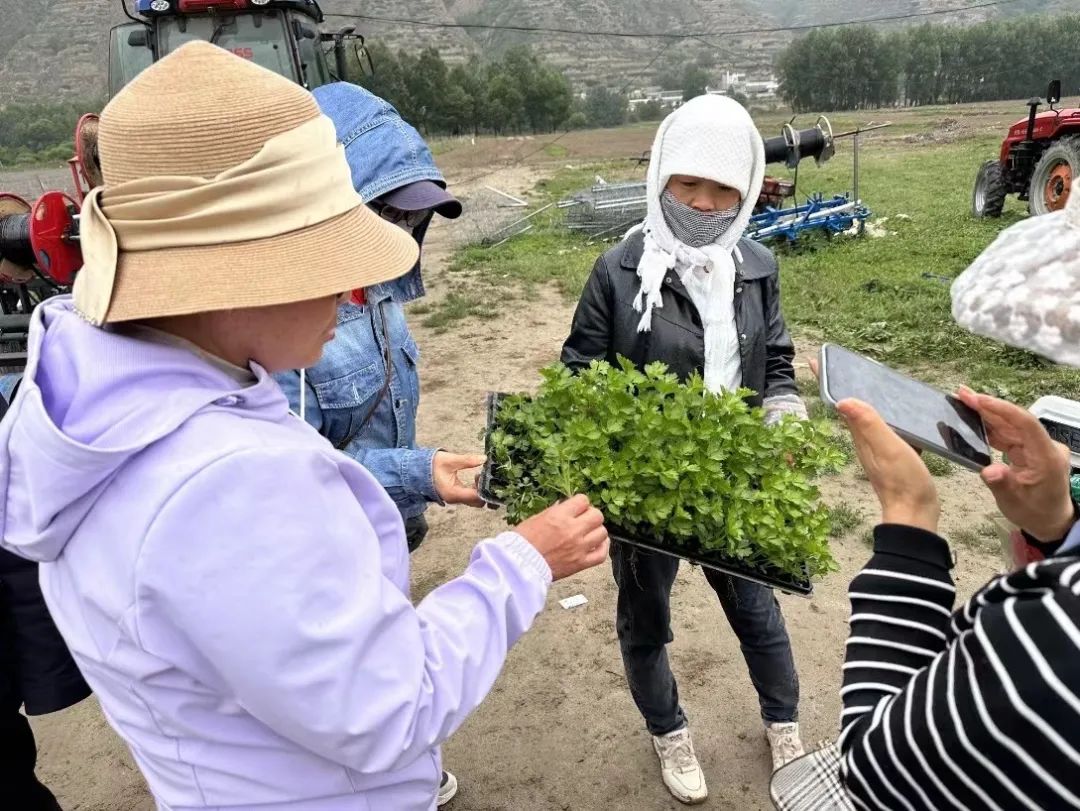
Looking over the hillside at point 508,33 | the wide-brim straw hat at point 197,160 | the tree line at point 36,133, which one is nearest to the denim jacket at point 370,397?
the wide-brim straw hat at point 197,160

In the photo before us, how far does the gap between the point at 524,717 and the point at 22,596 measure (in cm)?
189

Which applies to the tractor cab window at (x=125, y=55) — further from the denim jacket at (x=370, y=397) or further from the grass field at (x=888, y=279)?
the denim jacket at (x=370, y=397)

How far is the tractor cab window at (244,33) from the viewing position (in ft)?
28.6

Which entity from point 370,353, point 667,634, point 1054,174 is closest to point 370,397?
point 370,353

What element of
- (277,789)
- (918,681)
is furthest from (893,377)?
(277,789)

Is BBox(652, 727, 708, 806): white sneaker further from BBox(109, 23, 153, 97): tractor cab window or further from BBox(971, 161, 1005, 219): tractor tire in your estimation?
BBox(971, 161, 1005, 219): tractor tire

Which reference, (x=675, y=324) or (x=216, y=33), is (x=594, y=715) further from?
(x=216, y=33)

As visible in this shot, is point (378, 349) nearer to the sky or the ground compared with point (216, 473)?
nearer to the ground

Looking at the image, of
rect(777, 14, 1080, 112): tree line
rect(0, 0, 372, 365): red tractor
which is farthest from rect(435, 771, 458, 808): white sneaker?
rect(777, 14, 1080, 112): tree line

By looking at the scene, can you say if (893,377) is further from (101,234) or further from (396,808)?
(101,234)

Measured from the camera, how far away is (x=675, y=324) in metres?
2.30

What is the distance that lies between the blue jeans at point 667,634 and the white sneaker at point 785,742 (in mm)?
29

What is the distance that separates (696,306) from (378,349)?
3.14ft

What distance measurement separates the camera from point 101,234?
0.99 m
